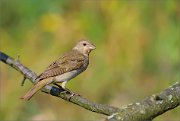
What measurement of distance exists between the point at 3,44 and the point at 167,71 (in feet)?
9.07

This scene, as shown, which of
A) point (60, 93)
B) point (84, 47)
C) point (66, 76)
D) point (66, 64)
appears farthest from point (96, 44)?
point (60, 93)

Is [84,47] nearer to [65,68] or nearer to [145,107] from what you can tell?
[65,68]

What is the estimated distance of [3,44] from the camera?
13.5 meters

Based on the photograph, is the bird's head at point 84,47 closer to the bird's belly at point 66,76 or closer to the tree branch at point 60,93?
the bird's belly at point 66,76

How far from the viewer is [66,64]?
7.70m

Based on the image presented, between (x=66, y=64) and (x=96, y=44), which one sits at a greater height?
(x=96, y=44)

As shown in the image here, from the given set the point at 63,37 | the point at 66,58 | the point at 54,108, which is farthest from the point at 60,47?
the point at 66,58

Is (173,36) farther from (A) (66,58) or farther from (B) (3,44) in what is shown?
(A) (66,58)

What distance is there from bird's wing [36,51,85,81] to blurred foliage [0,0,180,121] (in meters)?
3.27

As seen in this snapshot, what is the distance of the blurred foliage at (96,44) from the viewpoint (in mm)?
11891

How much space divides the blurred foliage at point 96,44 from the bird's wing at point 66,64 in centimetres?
327

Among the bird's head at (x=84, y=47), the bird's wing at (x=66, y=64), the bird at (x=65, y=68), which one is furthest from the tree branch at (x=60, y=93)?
the bird's head at (x=84, y=47)

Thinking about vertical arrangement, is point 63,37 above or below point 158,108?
above

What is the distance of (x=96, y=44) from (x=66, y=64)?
5288 mm
